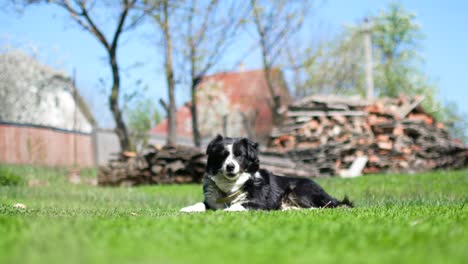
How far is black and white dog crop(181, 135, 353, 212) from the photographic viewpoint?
688cm

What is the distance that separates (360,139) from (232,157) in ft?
45.1

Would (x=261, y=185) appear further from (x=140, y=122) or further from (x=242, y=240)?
(x=140, y=122)

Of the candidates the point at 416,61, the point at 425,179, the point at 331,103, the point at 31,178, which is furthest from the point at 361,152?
the point at 416,61

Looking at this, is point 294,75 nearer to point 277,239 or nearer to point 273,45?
point 273,45

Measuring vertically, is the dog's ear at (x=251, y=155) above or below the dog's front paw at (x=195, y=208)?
above

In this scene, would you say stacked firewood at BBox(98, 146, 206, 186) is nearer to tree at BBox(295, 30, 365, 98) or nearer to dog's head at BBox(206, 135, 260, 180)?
dog's head at BBox(206, 135, 260, 180)

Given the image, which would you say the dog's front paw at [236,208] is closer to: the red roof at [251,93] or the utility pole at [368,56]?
the utility pole at [368,56]

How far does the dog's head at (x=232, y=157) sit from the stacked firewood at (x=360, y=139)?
11301mm

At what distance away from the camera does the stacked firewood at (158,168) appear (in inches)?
664

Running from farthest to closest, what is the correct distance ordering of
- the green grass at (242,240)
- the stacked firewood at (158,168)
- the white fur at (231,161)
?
the stacked firewood at (158,168) < the white fur at (231,161) < the green grass at (242,240)

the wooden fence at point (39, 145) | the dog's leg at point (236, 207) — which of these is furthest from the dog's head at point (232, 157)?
the wooden fence at point (39, 145)

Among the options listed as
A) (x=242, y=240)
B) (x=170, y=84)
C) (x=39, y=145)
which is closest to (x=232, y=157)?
(x=242, y=240)

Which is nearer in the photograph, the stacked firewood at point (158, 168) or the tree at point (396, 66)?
the stacked firewood at point (158, 168)

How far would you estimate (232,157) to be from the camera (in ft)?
22.5
